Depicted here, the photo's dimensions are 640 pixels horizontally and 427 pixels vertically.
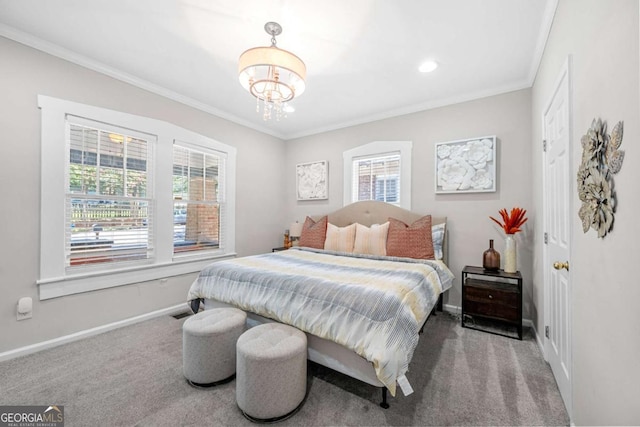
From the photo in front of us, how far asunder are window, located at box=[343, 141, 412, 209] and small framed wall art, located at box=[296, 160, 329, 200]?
0.39 metres

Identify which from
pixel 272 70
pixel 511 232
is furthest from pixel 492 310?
pixel 272 70

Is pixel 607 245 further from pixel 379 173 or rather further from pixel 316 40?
pixel 379 173

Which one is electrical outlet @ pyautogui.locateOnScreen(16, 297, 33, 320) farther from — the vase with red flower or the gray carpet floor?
the vase with red flower

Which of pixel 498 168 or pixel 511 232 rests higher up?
pixel 498 168

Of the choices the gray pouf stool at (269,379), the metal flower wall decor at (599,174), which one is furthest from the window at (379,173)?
the gray pouf stool at (269,379)

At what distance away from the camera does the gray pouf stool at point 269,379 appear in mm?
1500

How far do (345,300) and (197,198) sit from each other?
9.14 ft

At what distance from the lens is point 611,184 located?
40.1 inches

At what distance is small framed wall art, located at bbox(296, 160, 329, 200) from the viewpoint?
4.43 meters

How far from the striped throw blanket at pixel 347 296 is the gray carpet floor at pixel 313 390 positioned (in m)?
0.40

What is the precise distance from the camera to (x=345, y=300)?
1750 millimetres

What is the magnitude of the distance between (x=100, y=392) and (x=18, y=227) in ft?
5.38

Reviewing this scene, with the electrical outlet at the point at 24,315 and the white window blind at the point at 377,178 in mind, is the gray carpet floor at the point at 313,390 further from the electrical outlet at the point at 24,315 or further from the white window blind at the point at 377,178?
the white window blind at the point at 377,178

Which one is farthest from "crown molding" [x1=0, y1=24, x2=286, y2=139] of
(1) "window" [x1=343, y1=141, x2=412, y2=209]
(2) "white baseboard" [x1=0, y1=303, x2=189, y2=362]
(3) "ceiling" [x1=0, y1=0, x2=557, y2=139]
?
(2) "white baseboard" [x1=0, y1=303, x2=189, y2=362]
